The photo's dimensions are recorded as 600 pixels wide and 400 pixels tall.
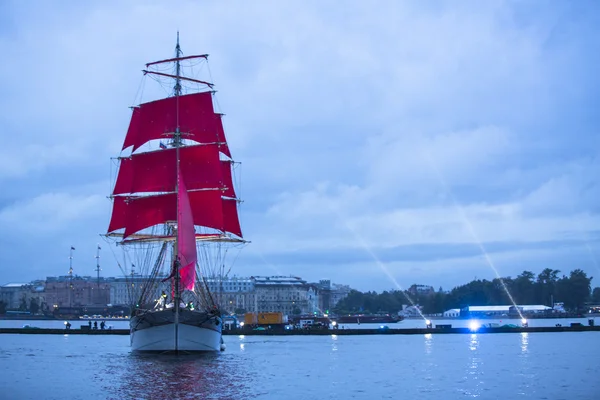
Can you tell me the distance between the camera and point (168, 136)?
70625 millimetres

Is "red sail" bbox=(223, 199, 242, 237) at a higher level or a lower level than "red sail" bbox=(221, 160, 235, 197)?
lower

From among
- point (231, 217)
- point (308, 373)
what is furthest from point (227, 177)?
point (308, 373)

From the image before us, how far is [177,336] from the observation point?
56.2 metres

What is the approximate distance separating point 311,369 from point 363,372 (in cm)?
344

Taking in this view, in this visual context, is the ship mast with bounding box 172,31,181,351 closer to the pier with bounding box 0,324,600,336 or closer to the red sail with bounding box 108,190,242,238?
the red sail with bounding box 108,190,242,238

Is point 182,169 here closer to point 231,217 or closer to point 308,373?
point 231,217

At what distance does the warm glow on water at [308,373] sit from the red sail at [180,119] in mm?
17814

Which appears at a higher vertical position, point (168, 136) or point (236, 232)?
point (168, 136)

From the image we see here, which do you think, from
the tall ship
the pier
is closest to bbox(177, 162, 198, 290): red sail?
the tall ship

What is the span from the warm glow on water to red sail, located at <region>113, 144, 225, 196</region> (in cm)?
1324

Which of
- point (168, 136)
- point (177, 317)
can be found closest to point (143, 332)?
point (177, 317)

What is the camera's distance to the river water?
37.6 m

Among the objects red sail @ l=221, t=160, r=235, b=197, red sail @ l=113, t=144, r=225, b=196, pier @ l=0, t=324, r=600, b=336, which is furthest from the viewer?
pier @ l=0, t=324, r=600, b=336

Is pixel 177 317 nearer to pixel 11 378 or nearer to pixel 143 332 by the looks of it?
pixel 143 332
